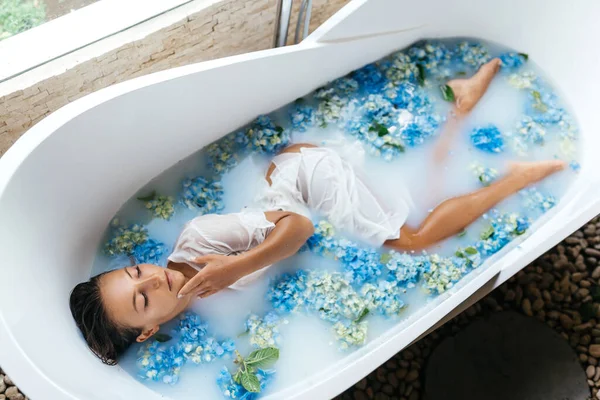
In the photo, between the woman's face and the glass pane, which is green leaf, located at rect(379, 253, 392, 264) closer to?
the woman's face

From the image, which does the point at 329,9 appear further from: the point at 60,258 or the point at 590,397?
the point at 590,397

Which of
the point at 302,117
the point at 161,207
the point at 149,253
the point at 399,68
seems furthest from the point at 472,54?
the point at 149,253

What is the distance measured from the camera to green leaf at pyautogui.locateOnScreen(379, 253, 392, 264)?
72.5 inches

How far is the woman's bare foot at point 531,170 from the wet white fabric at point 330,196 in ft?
1.38

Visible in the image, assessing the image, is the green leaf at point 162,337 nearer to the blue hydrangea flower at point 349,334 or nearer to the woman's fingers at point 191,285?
the woman's fingers at point 191,285

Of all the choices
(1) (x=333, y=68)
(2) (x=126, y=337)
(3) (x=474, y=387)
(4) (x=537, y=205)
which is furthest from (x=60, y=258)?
(4) (x=537, y=205)

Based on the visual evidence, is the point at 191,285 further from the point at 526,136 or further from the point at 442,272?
the point at 526,136

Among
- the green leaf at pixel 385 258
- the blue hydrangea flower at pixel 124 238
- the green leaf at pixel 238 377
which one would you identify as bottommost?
the green leaf at pixel 238 377

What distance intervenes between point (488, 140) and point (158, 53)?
1087 millimetres

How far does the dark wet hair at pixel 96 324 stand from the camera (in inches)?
58.8

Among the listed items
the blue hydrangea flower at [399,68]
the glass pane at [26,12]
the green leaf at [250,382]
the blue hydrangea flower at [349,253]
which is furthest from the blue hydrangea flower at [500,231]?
the glass pane at [26,12]

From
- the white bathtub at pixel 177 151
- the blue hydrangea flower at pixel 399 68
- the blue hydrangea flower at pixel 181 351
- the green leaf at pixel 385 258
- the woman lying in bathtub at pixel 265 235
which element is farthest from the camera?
the blue hydrangea flower at pixel 399 68

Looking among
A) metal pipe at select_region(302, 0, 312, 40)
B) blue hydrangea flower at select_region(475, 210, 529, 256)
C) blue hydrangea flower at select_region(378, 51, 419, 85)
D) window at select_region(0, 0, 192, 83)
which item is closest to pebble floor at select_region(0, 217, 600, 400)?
blue hydrangea flower at select_region(475, 210, 529, 256)

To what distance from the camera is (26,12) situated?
5.99 ft
